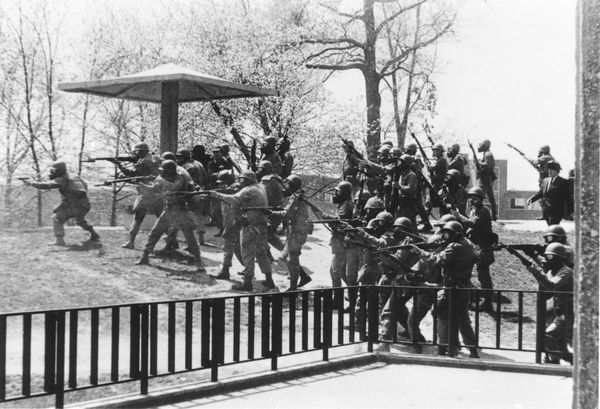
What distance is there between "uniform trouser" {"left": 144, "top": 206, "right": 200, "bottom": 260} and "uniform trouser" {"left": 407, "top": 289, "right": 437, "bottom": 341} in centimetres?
565

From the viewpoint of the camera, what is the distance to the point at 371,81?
29.0 meters

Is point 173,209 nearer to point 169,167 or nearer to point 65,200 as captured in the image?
point 169,167

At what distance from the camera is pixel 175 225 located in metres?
14.2

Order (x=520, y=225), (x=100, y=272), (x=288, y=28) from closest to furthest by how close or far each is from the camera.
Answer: (x=100, y=272)
(x=520, y=225)
(x=288, y=28)

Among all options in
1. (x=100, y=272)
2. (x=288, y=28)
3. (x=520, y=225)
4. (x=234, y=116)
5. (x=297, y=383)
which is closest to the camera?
(x=297, y=383)

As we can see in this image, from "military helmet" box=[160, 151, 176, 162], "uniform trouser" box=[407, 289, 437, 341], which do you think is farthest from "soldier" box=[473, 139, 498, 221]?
"uniform trouser" box=[407, 289, 437, 341]

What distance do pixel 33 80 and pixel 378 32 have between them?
13.3m

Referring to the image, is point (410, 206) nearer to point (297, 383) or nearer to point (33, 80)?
point (297, 383)

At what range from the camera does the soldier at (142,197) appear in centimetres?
1497

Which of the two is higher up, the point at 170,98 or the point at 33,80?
the point at 33,80

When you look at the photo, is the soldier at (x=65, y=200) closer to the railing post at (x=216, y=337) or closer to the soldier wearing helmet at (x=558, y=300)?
the railing post at (x=216, y=337)

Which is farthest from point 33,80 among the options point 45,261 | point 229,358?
point 229,358

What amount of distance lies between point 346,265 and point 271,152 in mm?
3637

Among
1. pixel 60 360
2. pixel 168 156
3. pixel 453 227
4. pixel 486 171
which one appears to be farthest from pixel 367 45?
pixel 60 360
